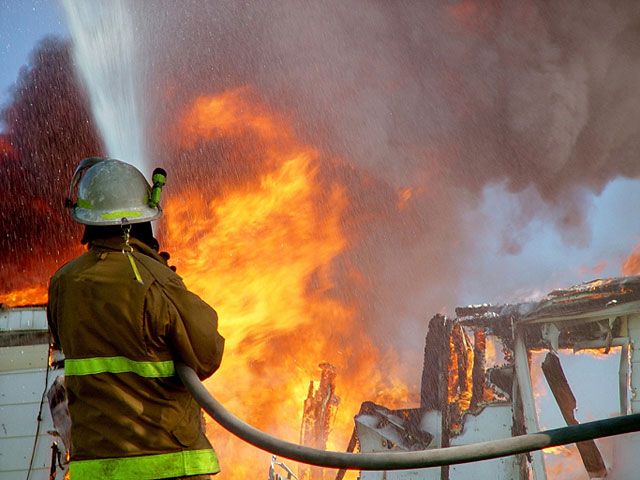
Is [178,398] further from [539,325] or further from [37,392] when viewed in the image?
[539,325]

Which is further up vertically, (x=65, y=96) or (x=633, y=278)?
(x=65, y=96)

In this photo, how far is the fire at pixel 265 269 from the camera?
14547 millimetres

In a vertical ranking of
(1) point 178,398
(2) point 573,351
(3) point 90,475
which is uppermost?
(2) point 573,351

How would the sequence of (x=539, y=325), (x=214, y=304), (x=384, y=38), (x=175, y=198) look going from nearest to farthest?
(x=539, y=325), (x=214, y=304), (x=175, y=198), (x=384, y=38)

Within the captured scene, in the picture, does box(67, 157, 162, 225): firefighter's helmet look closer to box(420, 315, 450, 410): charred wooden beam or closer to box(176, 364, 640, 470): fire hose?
box(176, 364, 640, 470): fire hose

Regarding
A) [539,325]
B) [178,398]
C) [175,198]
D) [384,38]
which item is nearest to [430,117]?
[384,38]

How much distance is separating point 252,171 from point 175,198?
1.77 m

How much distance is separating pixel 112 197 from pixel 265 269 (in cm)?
1251

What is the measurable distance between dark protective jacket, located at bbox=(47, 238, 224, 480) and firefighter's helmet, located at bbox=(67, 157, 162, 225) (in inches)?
10.6

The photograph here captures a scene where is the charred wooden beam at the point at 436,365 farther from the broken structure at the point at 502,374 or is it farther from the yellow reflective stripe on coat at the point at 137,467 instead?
the yellow reflective stripe on coat at the point at 137,467

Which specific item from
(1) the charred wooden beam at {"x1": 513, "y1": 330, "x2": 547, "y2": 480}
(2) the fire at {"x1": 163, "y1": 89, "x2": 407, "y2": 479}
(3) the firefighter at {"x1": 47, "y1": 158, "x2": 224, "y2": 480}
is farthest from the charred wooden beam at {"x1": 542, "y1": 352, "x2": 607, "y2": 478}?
(2) the fire at {"x1": 163, "y1": 89, "x2": 407, "y2": 479}

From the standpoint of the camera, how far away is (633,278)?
833 centimetres

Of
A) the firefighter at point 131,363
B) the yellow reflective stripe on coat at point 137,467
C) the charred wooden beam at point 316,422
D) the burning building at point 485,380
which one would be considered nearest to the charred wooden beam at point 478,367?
the burning building at point 485,380

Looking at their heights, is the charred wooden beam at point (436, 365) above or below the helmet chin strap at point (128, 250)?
above
